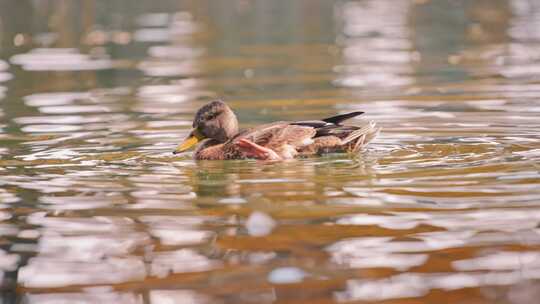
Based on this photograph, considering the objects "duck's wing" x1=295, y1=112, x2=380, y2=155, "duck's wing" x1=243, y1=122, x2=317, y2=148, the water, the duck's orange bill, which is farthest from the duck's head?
"duck's wing" x1=295, y1=112, x2=380, y2=155

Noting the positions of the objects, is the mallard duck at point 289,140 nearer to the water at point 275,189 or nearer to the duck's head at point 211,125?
the duck's head at point 211,125

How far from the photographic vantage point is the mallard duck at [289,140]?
8984 millimetres

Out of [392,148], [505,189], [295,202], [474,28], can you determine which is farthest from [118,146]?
[474,28]

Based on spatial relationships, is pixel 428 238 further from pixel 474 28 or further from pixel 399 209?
pixel 474 28

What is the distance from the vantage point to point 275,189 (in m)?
7.63

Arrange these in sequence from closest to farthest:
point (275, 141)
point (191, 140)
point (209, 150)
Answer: point (275, 141)
point (209, 150)
point (191, 140)

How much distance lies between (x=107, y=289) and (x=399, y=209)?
2.16m

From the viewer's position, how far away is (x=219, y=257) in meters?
5.83

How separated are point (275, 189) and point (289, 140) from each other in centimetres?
143

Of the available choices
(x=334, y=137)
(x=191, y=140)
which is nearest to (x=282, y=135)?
(x=334, y=137)

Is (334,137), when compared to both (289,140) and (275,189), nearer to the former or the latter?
(289,140)

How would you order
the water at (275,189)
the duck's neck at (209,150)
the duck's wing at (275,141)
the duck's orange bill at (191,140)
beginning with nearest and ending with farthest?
the water at (275,189), the duck's wing at (275,141), the duck's neck at (209,150), the duck's orange bill at (191,140)

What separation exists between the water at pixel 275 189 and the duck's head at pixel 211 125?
0.95 ft

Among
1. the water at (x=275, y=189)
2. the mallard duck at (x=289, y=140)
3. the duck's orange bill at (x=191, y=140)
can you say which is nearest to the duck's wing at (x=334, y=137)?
the mallard duck at (x=289, y=140)
